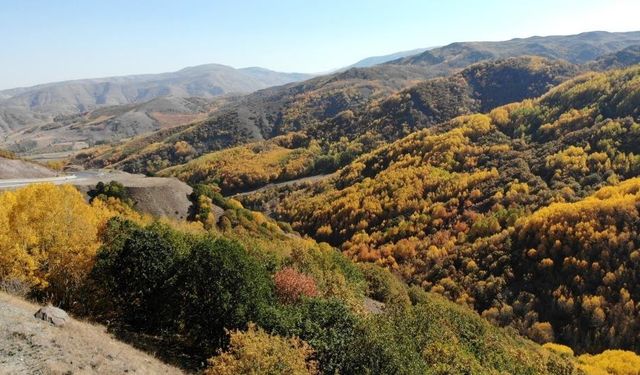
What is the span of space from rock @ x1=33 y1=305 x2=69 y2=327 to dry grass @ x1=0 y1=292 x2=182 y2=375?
36 centimetres

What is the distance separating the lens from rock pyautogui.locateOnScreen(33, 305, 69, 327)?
29641 mm

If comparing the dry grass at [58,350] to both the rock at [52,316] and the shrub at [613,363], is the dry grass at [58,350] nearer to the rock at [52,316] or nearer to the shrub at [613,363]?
the rock at [52,316]

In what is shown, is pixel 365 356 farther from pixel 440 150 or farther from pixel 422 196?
pixel 440 150

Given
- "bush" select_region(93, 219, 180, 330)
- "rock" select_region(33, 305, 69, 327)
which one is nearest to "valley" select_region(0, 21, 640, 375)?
"bush" select_region(93, 219, 180, 330)

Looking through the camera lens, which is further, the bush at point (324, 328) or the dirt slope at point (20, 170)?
the dirt slope at point (20, 170)

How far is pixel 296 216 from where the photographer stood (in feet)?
489

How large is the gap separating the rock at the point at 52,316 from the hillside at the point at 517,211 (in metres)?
71.5

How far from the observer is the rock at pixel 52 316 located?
29.6 m

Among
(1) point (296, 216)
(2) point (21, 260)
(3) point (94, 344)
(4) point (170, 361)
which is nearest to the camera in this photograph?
(3) point (94, 344)

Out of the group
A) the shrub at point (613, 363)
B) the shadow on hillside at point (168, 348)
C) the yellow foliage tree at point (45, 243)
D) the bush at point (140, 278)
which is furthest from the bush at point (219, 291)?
the shrub at point (613, 363)

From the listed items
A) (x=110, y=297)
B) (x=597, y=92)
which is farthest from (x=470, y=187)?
(x=110, y=297)

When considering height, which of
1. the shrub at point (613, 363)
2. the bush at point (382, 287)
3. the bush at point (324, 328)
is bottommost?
the shrub at point (613, 363)

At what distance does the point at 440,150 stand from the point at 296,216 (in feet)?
183

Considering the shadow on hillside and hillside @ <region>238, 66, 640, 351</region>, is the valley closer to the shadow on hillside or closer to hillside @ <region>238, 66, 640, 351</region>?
the shadow on hillside
